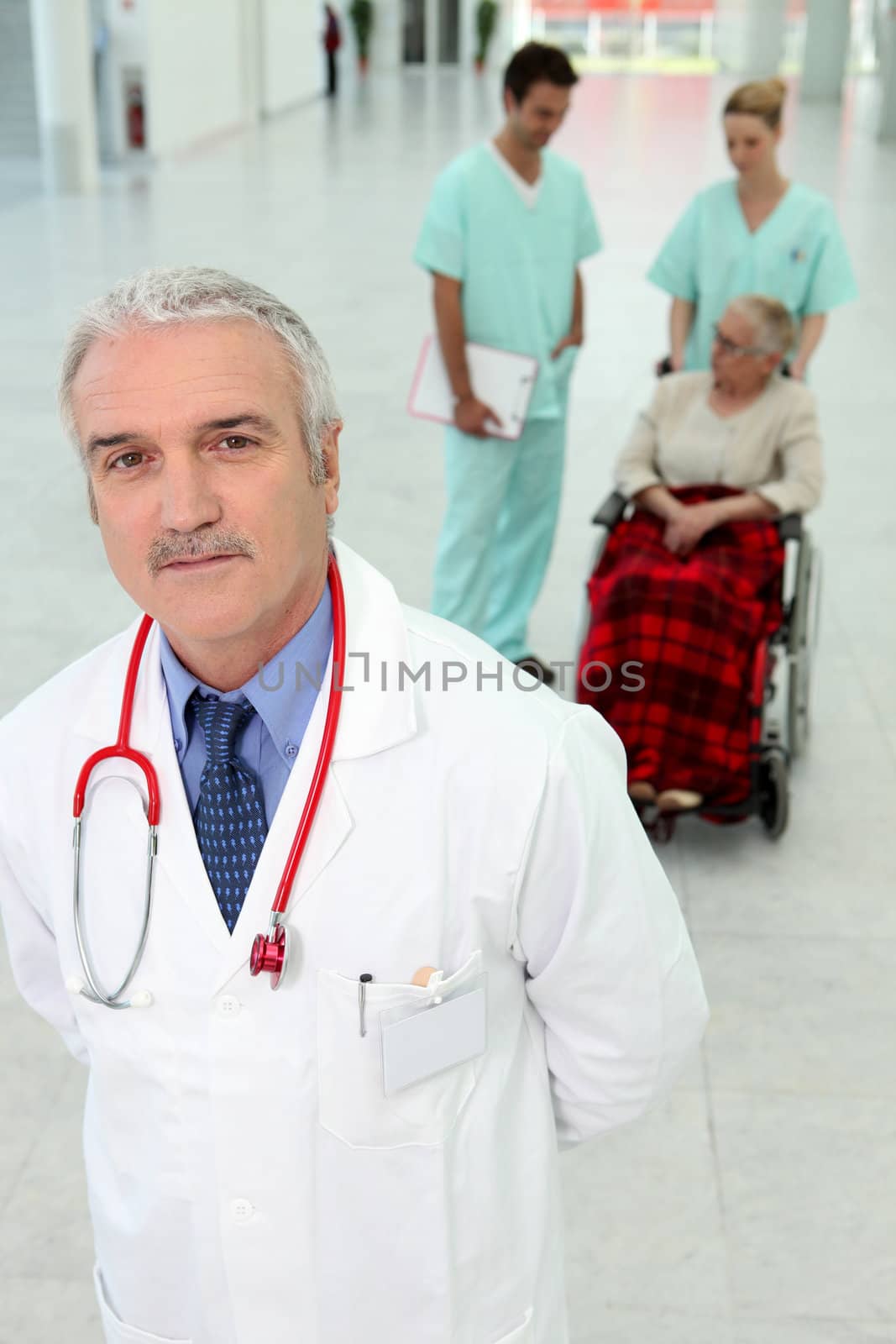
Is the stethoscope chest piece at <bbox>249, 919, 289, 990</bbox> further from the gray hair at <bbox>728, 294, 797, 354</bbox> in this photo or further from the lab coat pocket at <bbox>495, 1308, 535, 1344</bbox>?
the gray hair at <bbox>728, 294, 797, 354</bbox>

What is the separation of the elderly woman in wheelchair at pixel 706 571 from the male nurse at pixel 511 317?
Result: 1.34ft

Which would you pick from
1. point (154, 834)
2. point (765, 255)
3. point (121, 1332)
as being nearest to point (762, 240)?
point (765, 255)

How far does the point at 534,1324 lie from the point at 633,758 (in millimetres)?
1903

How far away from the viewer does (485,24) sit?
1093 inches

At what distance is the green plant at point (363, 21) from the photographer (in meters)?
25.9

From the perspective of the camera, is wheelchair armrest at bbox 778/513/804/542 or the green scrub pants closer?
wheelchair armrest at bbox 778/513/804/542

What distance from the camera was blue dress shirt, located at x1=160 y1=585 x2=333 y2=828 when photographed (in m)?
1.25

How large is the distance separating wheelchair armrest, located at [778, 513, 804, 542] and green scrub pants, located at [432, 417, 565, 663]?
0.79 metres

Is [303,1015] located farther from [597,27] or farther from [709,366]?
[597,27]

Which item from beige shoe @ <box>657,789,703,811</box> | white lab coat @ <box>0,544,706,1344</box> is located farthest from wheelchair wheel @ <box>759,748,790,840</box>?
white lab coat @ <box>0,544,706,1344</box>

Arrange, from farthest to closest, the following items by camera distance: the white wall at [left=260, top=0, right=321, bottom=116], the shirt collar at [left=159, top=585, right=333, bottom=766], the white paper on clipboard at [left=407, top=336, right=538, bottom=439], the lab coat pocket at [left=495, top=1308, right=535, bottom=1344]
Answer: the white wall at [left=260, top=0, right=321, bottom=116]
the white paper on clipboard at [left=407, top=336, right=538, bottom=439]
the lab coat pocket at [left=495, top=1308, right=535, bottom=1344]
the shirt collar at [left=159, top=585, right=333, bottom=766]

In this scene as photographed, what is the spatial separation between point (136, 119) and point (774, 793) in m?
12.9

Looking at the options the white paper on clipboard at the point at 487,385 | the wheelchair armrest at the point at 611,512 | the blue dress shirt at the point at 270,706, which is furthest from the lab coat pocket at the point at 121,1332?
the white paper on clipboard at the point at 487,385

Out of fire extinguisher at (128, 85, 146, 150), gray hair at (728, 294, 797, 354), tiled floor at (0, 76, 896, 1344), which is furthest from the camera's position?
fire extinguisher at (128, 85, 146, 150)
